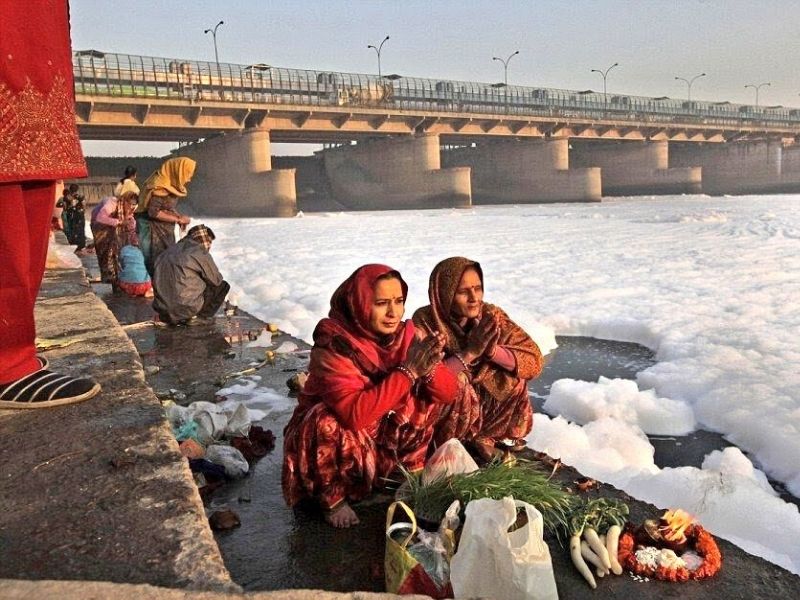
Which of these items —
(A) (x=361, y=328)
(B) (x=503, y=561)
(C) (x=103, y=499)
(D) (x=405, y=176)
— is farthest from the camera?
(D) (x=405, y=176)

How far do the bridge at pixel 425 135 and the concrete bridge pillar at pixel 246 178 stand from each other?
0.07 m

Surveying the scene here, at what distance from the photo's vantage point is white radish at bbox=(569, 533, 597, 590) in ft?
6.34

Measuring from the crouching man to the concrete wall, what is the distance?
53.4m

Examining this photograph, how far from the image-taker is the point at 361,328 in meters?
2.31

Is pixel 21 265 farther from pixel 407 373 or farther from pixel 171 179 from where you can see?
pixel 171 179

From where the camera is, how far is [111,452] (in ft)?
6.88

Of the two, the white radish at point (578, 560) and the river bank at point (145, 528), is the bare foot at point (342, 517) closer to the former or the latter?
the river bank at point (145, 528)

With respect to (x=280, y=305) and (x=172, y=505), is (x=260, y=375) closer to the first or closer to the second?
(x=172, y=505)

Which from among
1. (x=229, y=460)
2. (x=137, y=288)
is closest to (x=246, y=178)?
(x=137, y=288)

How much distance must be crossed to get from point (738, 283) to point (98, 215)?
8.72 metres

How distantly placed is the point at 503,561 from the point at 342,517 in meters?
0.84

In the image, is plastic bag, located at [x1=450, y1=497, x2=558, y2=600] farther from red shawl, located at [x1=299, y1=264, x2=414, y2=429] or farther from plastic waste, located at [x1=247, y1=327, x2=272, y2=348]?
plastic waste, located at [x1=247, y1=327, x2=272, y2=348]

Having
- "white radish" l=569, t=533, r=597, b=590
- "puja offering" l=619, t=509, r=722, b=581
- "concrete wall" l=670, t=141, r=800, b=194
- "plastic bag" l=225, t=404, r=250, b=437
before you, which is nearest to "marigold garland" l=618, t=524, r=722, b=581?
"puja offering" l=619, t=509, r=722, b=581

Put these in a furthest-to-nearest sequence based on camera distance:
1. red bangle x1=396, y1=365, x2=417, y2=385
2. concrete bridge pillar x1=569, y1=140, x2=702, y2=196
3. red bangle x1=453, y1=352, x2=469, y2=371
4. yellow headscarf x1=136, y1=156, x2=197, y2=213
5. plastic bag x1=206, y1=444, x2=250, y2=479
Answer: concrete bridge pillar x1=569, y1=140, x2=702, y2=196
yellow headscarf x1=136, y1=156, x2=197, y2=213
plastic bag x1=206, y1=444, x2=250, y2=479
red bangle x1=453, y1=352, x2=469, y2=371
red bangle x1=396, y1=365, x2=417, y2=385
